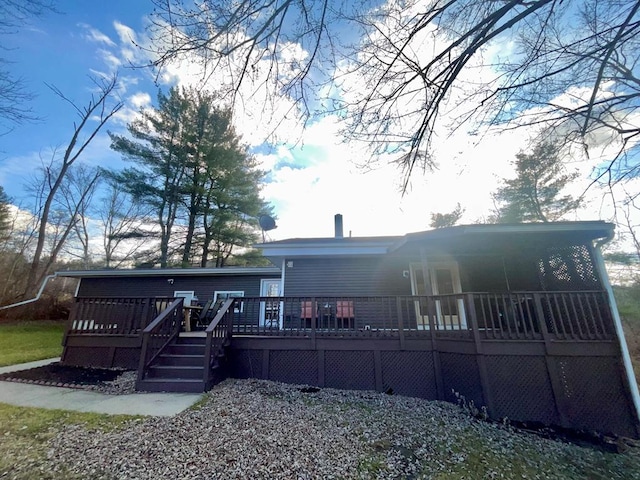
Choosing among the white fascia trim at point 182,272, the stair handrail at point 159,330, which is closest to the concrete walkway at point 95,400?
the stair handrail at point 159,330

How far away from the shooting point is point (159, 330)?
5406 millimetres

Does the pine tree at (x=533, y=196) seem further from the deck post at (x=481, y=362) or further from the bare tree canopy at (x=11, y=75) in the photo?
the bare tree canopy at (x=11, y=75)

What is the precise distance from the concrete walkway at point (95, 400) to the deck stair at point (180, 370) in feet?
0.55

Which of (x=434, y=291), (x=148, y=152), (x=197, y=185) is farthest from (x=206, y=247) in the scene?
(x=434, y=291)

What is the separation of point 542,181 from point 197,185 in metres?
21.0

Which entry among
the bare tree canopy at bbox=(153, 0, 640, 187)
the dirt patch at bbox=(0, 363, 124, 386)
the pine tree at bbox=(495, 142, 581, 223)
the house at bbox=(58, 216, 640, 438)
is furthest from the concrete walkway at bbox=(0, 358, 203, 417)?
the pine tree at bbox=(495, 142, 581, 223)

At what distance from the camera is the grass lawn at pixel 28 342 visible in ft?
24.1

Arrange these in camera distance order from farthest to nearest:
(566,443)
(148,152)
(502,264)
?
(148,152) → (502,264) → (566,443)

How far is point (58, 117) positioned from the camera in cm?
1340

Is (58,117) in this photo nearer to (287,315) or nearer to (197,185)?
(197,185)

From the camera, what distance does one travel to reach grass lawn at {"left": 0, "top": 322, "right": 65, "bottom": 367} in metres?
7.34

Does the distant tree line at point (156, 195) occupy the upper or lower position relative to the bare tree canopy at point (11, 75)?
upper

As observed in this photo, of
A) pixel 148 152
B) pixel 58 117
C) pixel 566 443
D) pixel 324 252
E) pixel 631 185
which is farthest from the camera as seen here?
pixel 148 152

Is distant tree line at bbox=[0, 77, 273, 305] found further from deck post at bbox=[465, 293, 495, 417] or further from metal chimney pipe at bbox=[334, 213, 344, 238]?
deck post at bbox=[465, 293, 495, 417]
